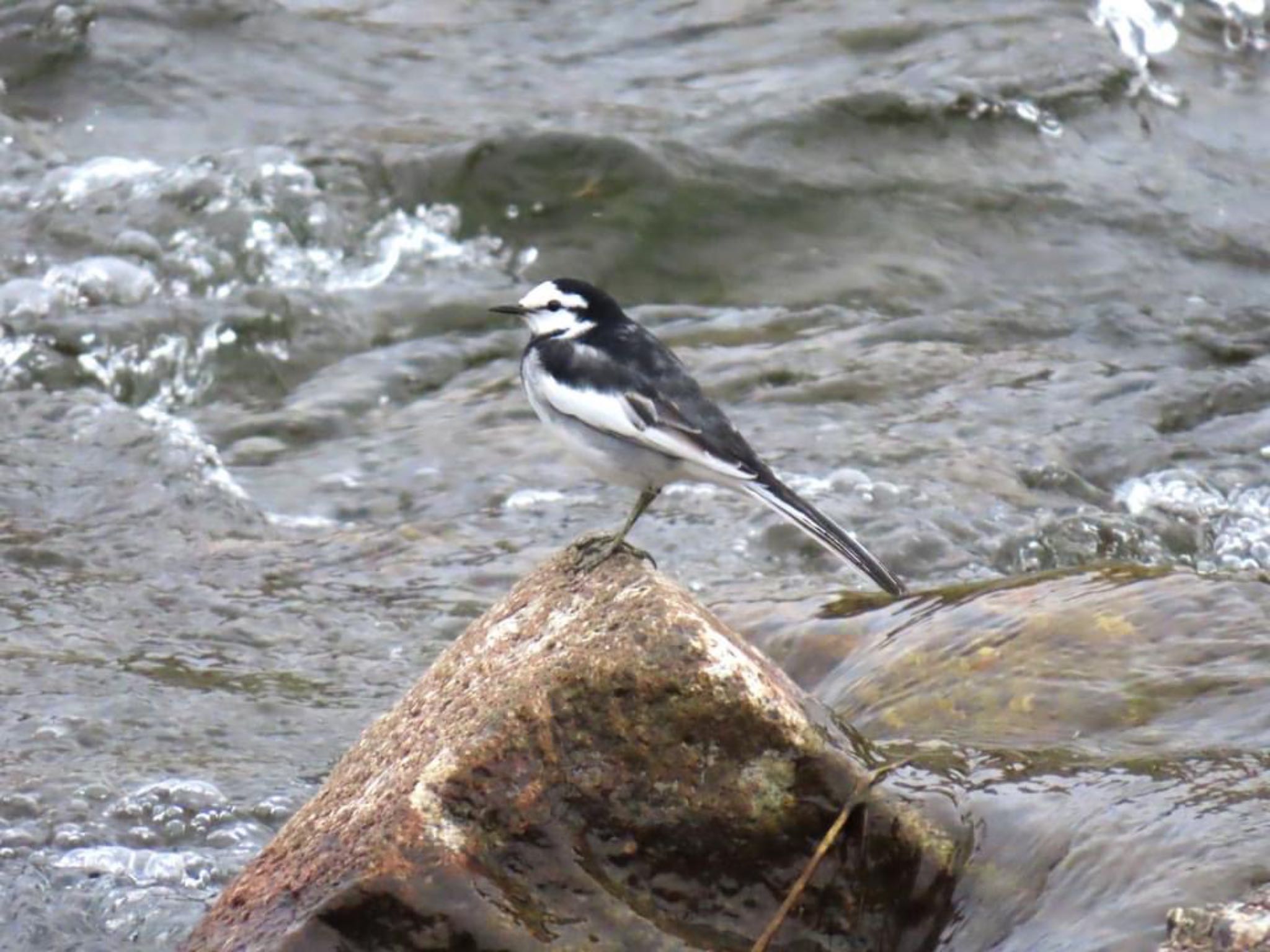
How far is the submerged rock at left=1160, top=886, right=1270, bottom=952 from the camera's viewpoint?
12.4 feet

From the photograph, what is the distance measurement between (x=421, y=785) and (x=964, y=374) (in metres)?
6.30

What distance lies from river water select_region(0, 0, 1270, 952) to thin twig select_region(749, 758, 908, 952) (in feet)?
0.80

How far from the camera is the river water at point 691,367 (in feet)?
19.1

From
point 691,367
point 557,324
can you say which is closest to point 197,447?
point 691,367

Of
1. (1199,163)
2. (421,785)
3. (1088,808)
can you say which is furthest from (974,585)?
(1199,163)

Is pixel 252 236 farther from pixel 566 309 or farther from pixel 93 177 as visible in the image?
pixel 566 309

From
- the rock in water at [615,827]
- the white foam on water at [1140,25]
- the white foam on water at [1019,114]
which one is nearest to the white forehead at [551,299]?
the rock in water at [615,827]

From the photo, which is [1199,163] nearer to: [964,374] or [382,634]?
[964,374]

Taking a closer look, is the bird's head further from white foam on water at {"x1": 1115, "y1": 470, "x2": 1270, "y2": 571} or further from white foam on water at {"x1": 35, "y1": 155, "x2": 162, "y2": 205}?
white foam on water at {"x1": 35, "y1": 155, "x2": 162, "y2": 205}

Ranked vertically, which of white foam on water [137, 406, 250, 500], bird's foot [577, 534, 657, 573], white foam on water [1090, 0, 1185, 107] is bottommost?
white foam on water [137, 406, 250, 500]

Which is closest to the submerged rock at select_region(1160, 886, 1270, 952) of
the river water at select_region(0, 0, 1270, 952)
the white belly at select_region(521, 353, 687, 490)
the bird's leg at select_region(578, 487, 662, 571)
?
the river water at select_region(0, 0, 1270, 952)

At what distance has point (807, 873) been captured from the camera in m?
4.81

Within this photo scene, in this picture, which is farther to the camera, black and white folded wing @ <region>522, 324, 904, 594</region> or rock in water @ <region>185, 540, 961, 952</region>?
black and white folded wing @ <region>522, 324, 904, 594</region>

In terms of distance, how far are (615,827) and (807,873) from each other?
0.46 meters
